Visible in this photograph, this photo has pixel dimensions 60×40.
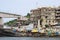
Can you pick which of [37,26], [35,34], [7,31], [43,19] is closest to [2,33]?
[7,31]

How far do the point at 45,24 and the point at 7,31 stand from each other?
17.0 metres

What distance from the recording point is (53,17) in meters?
91.1

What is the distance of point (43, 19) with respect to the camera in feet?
297

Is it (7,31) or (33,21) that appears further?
(33,21)

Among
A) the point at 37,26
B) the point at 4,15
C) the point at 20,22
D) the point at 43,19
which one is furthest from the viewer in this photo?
the point at 20,22

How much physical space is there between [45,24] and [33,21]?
4.74 metres

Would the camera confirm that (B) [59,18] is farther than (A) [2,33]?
Yes

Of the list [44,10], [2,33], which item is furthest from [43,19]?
[2,33]

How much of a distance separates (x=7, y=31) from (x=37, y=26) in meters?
13.3

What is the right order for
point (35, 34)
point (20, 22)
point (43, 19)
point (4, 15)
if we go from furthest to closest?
1. point (20, 22)
2. point (43, 19)
3. point (4, 15)
4. point (35, 34)

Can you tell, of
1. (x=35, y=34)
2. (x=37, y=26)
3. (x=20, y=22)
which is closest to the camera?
(x=35, y=34)

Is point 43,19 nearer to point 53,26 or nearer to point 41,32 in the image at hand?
point 53,26

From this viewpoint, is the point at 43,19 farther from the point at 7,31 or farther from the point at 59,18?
the point at 7,31

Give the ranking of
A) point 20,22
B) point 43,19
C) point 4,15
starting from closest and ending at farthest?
1. point 4,15
2. point 43,19
3. point 20,22
